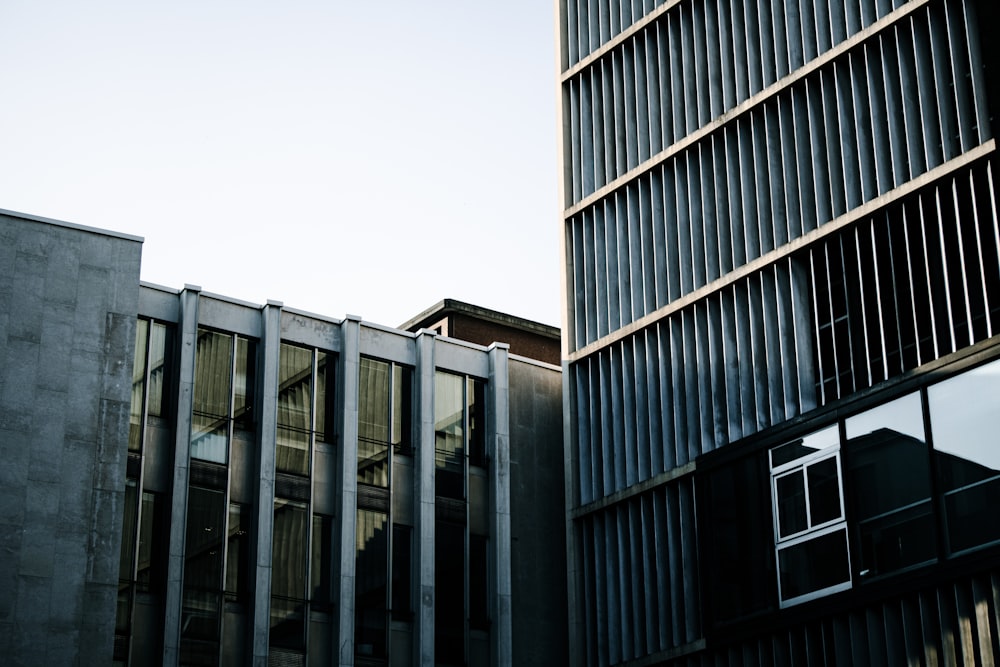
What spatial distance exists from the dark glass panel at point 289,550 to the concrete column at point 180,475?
2280mm

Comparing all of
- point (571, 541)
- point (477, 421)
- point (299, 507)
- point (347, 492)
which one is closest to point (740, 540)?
point (571, 541)

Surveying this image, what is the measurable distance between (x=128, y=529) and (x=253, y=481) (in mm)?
3196

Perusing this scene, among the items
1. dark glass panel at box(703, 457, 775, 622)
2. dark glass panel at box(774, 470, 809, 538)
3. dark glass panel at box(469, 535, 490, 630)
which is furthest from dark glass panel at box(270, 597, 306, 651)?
dark glass panel at box(774, 470, 809, 538)

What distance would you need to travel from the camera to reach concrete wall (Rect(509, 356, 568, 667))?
116 feet

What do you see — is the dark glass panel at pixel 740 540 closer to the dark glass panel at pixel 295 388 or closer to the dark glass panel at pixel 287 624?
the dark glass panel at pixel 287 624

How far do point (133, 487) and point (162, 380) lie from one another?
258 centimetres

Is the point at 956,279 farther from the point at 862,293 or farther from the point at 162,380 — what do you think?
the point at 162,380

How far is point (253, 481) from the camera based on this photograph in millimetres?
32688

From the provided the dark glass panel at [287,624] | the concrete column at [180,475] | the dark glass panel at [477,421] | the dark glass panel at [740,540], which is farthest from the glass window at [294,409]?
the dark glass panel at [740,540]

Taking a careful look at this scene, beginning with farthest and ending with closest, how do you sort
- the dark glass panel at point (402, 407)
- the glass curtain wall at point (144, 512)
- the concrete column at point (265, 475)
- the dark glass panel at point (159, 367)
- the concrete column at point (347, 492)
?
1. the dark glass panel at point (402, 407)
2. the concrete column at point (347, 492)
3. the dark glass panel at point (159, 367)
4. the concrete column at point (265, 475)
5. the glass curtain wall at point (144, 512)

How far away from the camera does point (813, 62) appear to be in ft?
102

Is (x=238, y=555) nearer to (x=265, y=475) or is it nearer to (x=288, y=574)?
(x=288, y=574)

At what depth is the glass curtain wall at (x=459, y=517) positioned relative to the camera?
3425cm

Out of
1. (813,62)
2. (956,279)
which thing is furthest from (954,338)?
(813,62)
